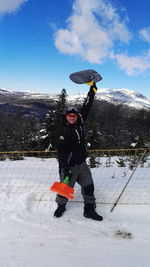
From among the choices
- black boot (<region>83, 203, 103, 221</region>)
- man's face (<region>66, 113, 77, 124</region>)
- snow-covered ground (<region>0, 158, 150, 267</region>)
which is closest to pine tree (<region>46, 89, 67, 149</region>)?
snow-covered ground (<region>0, 158, 150, 267</region>)

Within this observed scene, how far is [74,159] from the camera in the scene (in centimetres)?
421

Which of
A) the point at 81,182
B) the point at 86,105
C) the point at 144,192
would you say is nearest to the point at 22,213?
the point at 81,182

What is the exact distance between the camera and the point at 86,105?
15.3 ft

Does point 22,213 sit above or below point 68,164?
below

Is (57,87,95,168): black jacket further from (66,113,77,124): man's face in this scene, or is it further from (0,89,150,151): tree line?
(0,89,150,151): tree line

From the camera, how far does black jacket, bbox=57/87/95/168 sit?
414cm

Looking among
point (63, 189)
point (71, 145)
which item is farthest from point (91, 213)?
point (71, 145)

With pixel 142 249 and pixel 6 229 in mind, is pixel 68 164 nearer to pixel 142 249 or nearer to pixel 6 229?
pixel 6 229

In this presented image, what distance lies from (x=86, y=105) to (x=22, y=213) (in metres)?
2.40

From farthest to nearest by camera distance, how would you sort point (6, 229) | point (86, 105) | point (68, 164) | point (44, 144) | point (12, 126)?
point (12, 126), point (44, 144), point (86, 105), point (68, 164), point (6, 229)

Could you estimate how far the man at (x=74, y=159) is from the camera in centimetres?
415

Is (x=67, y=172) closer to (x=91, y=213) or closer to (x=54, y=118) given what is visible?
(x=91, y=213)

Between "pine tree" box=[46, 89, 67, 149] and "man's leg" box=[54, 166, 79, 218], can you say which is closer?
"man's leg" box=[54, 166, 79, 218]

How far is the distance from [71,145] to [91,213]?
1.30 metres
